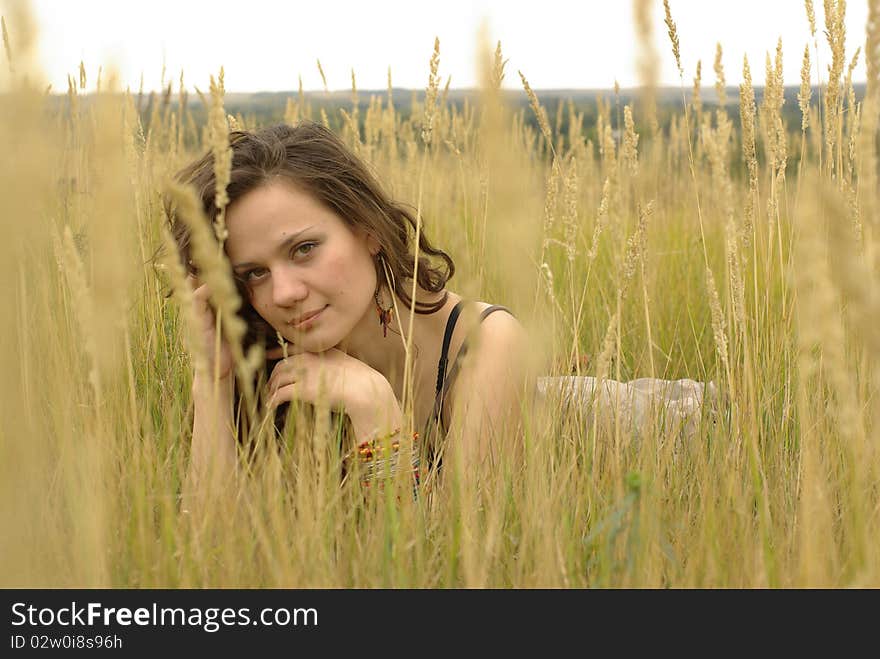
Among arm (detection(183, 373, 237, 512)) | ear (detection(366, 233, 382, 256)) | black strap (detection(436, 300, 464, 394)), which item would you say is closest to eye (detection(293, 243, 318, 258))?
ear (detection(366, 233, 382, 256))

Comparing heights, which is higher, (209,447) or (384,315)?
(384,315)

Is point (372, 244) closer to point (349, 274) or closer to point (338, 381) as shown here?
point (349, 274)

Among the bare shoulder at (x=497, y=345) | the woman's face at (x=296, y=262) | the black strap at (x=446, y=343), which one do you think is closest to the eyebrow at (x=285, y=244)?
the woman's face at (x=296, y=262)

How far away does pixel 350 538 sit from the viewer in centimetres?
115

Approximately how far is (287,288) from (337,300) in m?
0.15

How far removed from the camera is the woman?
5.56 ft

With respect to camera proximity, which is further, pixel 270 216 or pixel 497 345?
pixel 497 345

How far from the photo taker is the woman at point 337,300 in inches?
66.7

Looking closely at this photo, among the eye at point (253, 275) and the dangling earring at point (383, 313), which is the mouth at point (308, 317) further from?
the dangling earring at point (383, 313)

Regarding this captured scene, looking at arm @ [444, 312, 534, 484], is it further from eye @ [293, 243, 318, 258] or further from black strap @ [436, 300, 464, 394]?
eye @ [293, 243, 318, 258]

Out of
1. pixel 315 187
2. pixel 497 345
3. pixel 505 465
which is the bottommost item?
pixel 505 465

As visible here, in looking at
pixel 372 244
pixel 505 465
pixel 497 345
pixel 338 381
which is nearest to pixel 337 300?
pixel 338 381

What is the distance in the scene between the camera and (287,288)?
5.49 feet
